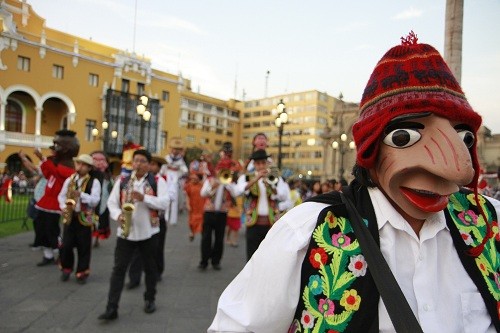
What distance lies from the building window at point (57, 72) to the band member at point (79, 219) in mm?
24858

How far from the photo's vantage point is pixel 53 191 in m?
7.02

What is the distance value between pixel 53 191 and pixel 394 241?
7051 mm

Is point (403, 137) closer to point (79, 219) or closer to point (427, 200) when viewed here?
point (427, 200)

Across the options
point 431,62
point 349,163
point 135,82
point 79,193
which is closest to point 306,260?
point 431,62

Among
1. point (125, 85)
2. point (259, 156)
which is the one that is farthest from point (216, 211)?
point (125, 85)

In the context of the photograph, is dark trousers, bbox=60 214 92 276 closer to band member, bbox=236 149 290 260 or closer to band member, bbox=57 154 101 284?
band member, bbox=57 154 101 284

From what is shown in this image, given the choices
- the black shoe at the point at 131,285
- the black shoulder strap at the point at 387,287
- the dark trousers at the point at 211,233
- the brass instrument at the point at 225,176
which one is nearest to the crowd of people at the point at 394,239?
the black shoulder strap at the point at 387,287

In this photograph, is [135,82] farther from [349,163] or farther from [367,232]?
[367,232]

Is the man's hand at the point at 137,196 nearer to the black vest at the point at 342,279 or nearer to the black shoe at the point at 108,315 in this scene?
the black shoe at the point at 108,315

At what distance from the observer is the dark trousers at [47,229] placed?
22.7 feet

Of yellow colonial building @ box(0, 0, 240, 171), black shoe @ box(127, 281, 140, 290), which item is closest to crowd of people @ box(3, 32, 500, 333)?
black shoe @ box(127, 281, 140, 290)

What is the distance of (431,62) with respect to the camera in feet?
4.50

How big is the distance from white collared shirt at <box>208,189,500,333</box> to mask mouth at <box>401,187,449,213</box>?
0.29 ft

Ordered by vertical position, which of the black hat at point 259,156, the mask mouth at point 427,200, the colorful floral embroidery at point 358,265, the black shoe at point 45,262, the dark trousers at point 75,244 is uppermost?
the black hat at point 259,156
